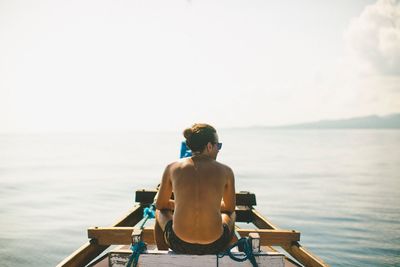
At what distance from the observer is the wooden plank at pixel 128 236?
4.38 metres

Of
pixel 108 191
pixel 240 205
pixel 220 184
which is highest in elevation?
pixel 220 184

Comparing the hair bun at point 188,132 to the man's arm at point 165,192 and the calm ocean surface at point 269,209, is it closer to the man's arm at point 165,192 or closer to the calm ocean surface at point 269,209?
the man's arm at point 165,192

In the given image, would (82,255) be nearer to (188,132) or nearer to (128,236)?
(128,236)

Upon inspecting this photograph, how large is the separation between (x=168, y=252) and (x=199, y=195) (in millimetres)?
621

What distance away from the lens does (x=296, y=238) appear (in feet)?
14.8

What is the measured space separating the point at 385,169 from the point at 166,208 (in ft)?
117

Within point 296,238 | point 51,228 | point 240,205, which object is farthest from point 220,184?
point 51,228

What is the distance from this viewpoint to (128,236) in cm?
436

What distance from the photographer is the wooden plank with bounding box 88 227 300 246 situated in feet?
14.4

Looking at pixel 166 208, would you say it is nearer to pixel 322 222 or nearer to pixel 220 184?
pixel 220 184

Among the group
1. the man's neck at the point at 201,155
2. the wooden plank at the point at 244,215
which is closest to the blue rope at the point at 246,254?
the man's neck at the point at 201,155

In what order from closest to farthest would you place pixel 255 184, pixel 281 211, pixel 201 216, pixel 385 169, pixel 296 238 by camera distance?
pixel 201 216
pixel 296 238
pixel 281 211
pixel 255 184
pixel 385 169

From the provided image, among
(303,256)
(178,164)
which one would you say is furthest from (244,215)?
(178,164)

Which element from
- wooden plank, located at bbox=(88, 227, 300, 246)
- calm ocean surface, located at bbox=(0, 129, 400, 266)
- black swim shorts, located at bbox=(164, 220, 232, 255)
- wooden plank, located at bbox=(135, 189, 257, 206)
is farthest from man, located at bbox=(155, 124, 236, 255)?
calm ocean surface, located at bbox=(0, 129, 400, 266)
